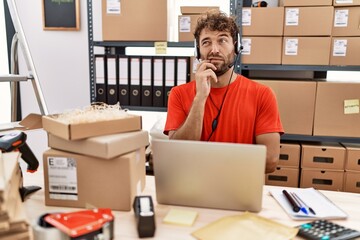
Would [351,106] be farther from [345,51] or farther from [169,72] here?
[169,72]

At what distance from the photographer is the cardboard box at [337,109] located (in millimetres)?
2115

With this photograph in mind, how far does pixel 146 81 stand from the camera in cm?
228

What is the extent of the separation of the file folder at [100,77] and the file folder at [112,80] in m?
0.03

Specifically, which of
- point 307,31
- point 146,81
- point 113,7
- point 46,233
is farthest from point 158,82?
point 46,233

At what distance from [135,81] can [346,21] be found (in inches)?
54.5

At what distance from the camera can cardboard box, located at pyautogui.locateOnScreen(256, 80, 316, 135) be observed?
85.0 inches

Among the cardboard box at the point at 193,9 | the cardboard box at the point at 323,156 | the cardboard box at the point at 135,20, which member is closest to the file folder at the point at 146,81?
the cardboard box at the point at 135,20

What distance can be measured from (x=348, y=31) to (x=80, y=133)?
180cm

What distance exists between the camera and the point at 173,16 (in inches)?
98.1

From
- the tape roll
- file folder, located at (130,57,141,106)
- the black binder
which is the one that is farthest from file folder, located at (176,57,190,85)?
the tape roll

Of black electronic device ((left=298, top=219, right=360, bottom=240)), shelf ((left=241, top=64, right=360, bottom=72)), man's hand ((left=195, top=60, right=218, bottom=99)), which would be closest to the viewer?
black electronic device ((left=298, top=219, right=360, bottom=240))

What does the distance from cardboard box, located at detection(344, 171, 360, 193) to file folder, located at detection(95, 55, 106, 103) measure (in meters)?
1.70

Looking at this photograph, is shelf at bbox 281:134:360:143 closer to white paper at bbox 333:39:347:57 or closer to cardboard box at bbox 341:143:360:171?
cardboard box at bbox 341:143:360:171

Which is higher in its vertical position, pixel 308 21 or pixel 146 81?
pixel 308 21
